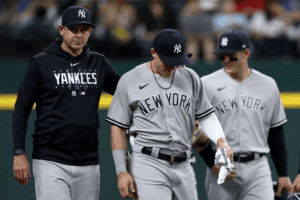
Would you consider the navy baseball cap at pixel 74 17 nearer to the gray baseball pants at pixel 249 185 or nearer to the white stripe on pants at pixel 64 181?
the white stripe on pants at pixel 64 181

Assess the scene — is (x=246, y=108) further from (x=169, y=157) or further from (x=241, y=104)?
(x=169, y=157)

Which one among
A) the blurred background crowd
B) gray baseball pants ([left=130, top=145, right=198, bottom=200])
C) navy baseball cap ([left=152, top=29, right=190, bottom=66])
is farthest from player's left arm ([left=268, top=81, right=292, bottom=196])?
the blurred background crowd

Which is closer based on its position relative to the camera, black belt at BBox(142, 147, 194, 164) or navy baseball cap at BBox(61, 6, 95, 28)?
black belt at BBox(142, 147, 194, 164)

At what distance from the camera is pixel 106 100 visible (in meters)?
5.36

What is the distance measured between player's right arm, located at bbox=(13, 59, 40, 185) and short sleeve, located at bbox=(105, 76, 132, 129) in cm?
67

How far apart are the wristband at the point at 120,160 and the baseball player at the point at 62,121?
38cm

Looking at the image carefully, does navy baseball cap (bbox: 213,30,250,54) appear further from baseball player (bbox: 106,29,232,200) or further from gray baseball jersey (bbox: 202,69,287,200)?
baseball player (bbox: 106,29,232,200)

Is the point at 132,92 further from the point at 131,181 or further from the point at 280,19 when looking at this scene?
the point at 280,19

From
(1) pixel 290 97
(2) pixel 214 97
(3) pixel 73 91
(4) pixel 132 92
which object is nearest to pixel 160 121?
(4) pixel 132 92

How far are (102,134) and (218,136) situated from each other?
233 cm

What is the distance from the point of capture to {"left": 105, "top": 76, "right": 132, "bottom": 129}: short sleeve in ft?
10.4

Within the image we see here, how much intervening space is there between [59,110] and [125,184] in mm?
828

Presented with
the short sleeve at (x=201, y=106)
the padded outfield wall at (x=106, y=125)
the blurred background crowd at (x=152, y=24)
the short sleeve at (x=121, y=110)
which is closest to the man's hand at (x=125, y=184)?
the short sleeve at (x=121, y=110)

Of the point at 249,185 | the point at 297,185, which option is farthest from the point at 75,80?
the point at 297,185
